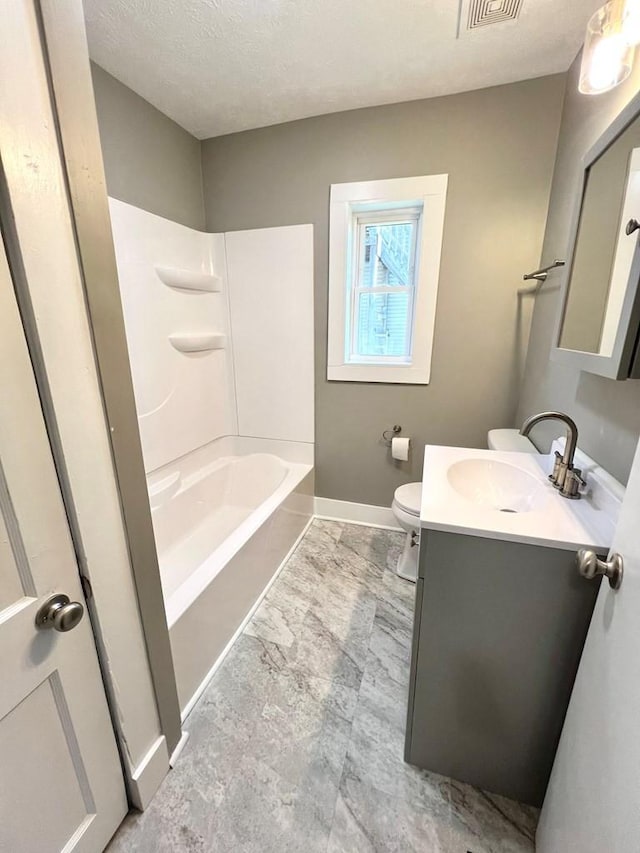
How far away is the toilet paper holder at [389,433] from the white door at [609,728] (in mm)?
1602

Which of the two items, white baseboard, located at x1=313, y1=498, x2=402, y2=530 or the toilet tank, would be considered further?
white baseboard, located at x1=313, y1=498, x2=402, y2=530

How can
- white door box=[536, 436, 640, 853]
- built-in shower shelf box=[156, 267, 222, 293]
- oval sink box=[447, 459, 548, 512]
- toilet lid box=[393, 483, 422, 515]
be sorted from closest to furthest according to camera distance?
1. white door box=[536, 436, 640, 853]
2. oval sink box=[447, 459, 548, 512]
3. toilet lid box=[393, 483, 422, 515]
4. built-in shower shelf box=[156, 267, 222, 293]

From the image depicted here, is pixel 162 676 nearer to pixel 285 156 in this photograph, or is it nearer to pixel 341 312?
pixel 341 312

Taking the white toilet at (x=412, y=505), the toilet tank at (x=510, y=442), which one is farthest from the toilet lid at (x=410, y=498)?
the toilet tank at (x=510, y=442)

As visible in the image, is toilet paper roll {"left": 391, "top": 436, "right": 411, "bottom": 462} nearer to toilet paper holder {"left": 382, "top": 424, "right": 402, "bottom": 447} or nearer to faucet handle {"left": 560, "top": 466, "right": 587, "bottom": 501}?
toilet paper holder {"left": 382, "top": 424, "right": 402, "bottom": 447}

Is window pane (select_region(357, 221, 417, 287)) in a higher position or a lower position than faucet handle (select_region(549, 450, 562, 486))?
higher

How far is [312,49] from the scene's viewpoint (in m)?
1.50

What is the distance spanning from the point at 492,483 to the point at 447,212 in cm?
154

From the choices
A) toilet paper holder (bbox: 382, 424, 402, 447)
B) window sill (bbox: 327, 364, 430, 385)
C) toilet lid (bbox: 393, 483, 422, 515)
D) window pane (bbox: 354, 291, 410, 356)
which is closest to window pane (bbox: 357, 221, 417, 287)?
window pane (bbox: 354, 291, 410, 356)

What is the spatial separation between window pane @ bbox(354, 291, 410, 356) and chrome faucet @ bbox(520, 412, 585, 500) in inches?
51.5

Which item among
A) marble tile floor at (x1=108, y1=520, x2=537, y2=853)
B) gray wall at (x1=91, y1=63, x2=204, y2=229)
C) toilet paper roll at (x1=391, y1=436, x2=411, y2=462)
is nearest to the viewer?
marble tile floor at (x1=108, y1=520, x2=537, y2=853)

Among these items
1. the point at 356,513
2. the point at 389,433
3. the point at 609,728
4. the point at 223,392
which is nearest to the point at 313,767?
the point at 609,728

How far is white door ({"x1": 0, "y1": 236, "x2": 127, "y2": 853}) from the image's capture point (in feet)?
2.01

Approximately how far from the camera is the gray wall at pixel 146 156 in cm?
164
